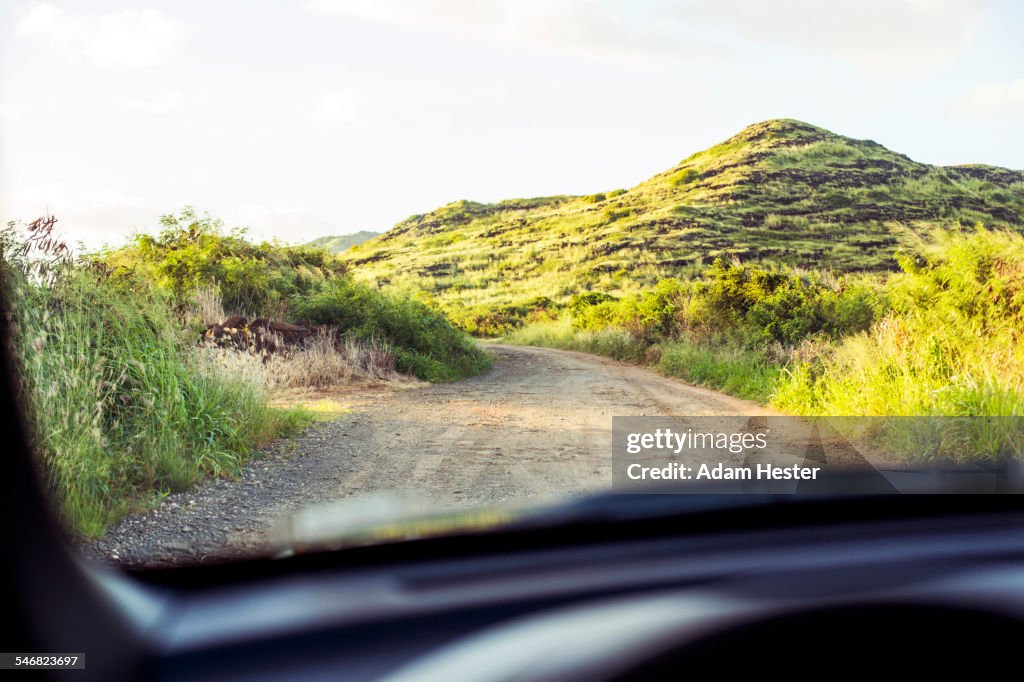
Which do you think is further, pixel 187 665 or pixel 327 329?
pixel 327 329

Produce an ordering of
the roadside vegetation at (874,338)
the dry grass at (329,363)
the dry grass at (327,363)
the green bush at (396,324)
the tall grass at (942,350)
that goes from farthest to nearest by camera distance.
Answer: the green bush at (396,324)
the dry grass at (329,363)
the dry grass at (327,363)
the roadside vegetation at (874,338)
the tall grass at (942,350)

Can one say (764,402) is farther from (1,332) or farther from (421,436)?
(1,332)

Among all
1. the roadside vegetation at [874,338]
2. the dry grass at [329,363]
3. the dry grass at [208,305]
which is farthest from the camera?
the dry grass at [208,305]

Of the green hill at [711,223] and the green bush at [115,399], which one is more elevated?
the green hill at [711,223]

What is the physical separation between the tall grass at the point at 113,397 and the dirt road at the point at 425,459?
231mm

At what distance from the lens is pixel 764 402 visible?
32.6 feet

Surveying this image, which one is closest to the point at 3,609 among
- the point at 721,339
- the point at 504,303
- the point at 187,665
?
the point at 187,665

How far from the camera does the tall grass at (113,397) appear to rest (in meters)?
3.92

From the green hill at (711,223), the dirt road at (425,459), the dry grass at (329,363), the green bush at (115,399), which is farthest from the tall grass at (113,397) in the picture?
the green hill at (711,223)

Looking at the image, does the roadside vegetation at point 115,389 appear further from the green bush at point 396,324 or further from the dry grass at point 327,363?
Answer: the green bush at point 396,324

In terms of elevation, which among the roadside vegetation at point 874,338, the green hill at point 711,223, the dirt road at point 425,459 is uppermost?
the green hill at point 711,223

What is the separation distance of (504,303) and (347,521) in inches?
1449

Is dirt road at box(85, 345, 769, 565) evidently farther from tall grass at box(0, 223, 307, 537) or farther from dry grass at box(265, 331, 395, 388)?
dry grass at box(265, 331, 395, 388)

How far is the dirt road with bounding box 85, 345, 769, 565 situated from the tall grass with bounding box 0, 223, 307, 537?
0.23 metres
